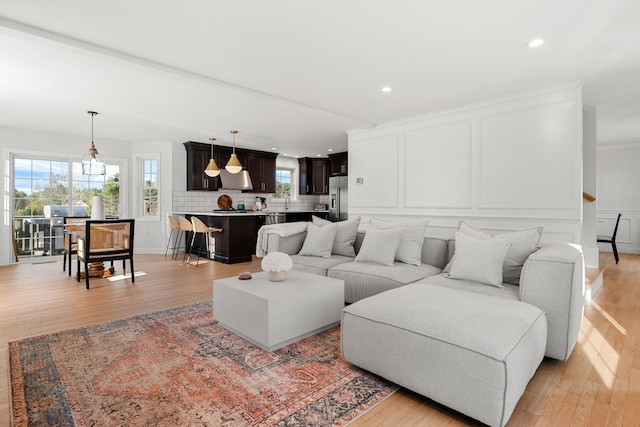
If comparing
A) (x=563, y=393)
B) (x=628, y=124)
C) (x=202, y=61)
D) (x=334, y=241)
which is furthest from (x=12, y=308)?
(x=628, y=124)

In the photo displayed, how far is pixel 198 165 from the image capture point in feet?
24.2

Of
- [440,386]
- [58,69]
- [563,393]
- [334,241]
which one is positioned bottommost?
[563,393]

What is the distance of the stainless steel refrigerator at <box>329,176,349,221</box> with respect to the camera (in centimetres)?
832

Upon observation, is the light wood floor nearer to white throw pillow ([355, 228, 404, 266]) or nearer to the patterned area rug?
the patterned area rug

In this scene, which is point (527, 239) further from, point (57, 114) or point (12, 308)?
point (57, 114)

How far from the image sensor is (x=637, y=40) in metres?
2.78

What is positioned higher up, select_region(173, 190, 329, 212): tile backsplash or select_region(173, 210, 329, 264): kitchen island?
select_region(173, 190, 329, 212): tile backsplash

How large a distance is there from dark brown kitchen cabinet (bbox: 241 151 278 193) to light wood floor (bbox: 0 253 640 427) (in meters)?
2.98

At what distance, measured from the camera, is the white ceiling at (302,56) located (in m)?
2.38

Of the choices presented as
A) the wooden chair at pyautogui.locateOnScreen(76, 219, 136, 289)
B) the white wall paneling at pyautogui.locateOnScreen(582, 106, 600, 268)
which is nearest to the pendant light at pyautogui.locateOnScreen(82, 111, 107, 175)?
the wooden chair at pyautogui.locateOnScreen(76, 219, 136, 289)

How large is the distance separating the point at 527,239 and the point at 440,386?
1.58 metres

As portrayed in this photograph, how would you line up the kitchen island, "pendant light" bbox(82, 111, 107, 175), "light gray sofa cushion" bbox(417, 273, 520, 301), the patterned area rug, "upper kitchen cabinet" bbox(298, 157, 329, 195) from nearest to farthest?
the patterned area rug → "light gray sofa cushion" bbox(417, 273, 520, 301) → "pendant light" bbox(82, 111, 107, 175) → the kitchen island → "upper kitchen cabinet" bbox(298, 157, 329, 195)

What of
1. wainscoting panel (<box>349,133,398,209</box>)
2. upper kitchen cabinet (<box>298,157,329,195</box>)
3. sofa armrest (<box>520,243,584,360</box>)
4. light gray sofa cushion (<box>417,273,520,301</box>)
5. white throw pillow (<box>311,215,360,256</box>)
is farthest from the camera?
upper kitchen cabinet (<box>298,157,329,195</box>)

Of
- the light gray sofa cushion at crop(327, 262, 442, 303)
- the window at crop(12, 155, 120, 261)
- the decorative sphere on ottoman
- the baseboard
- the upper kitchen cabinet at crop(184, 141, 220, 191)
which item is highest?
the upper kitchen cabinet at crop(184, 141, 220, 191)
